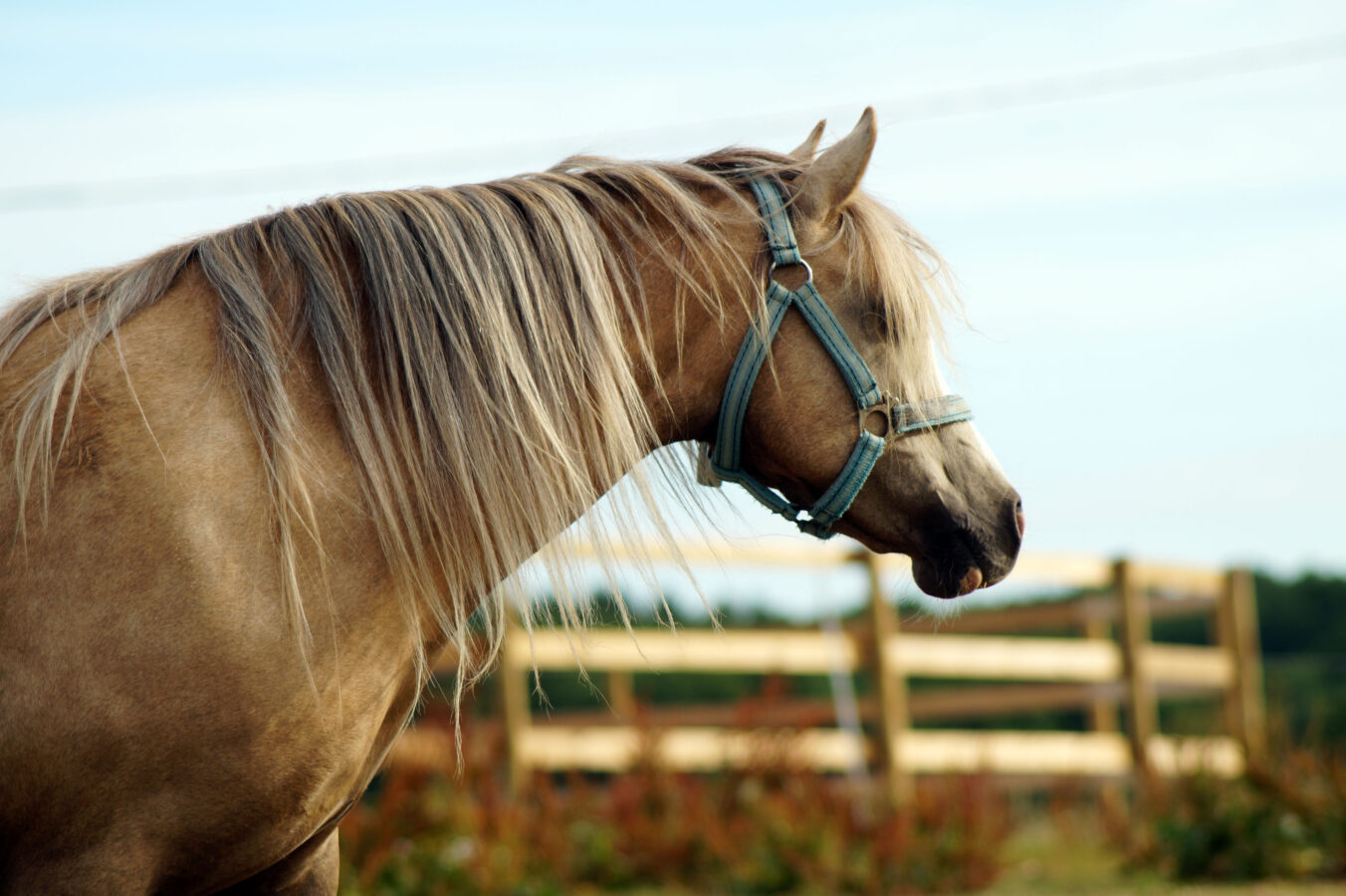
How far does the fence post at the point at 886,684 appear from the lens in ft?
20.5

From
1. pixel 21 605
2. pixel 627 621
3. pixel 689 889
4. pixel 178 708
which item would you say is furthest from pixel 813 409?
pixel 689 889

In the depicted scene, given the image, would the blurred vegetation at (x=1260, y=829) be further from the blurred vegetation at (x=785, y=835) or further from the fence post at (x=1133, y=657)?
the fence post at (x=1133, y=657)

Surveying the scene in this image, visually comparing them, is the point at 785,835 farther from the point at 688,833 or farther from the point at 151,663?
the point at 151,663

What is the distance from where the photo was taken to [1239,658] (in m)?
8.45

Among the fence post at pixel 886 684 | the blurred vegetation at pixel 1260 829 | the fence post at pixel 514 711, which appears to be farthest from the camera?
the fence post at pixel 886 684

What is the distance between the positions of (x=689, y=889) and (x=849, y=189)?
160 inches

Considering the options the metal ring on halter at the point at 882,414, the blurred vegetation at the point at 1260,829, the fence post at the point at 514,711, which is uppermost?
the metal ring on halter at the point at 882,414

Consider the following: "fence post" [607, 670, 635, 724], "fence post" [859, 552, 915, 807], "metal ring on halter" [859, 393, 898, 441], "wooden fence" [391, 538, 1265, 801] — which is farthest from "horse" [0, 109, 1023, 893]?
"fence post" [859, 552, 915, 807]

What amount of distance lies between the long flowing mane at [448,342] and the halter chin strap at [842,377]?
0.05 m

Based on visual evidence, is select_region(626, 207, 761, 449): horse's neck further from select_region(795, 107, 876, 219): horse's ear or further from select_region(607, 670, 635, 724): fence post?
select_region(607, 670, 635, 724): fence post

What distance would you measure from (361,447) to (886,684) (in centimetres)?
504

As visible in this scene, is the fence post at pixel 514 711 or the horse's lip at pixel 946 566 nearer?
the horse's lip at pixel 946 566

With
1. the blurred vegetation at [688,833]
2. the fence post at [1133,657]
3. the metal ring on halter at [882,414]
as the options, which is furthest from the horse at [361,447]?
the fence post at [1133,657]

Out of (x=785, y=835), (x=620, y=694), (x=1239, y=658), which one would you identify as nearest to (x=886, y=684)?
(x=785, y=835)
